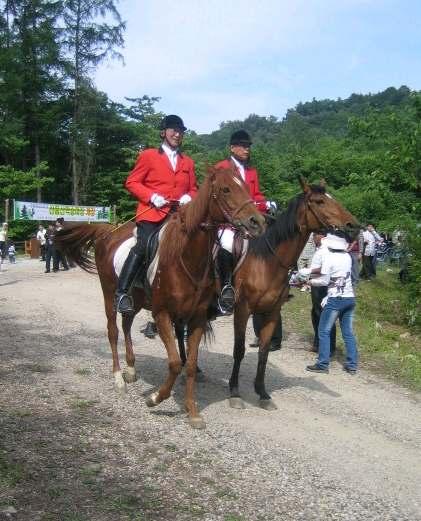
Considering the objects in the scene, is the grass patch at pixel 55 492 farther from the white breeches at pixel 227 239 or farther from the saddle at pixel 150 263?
the white breeches at pixel 227 239

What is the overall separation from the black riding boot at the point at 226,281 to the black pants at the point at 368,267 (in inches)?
646

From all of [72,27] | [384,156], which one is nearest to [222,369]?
[384,156]

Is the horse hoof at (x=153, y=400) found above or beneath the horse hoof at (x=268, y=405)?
above

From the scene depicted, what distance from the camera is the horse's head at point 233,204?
535 centimetres

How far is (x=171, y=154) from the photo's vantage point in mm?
6867

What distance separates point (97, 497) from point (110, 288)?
3.89 meters

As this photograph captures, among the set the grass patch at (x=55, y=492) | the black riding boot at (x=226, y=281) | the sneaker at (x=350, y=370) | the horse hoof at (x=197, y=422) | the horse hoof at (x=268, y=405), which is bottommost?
the sneaker at (x=350, y=370)

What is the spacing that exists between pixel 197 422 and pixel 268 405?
125 cm

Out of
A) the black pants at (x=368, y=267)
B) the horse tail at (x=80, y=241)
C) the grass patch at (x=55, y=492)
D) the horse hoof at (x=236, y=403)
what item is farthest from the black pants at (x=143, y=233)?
the black pants at (x=368, y=267)

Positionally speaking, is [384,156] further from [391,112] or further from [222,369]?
[222,369]

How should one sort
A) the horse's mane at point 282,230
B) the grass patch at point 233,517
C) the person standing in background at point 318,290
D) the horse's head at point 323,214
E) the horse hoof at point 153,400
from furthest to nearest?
the person standing in background at point 318,290 < the horse's mane at point 282,230 < the horse's head at point 323,214 < the horse hoof at point 153,400 < the grass patch at point 233,517

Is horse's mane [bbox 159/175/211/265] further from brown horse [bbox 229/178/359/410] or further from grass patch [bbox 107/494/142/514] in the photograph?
grass patch [bbox 107/494/142/514]

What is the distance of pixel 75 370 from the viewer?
8039mm

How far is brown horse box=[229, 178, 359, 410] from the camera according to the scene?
7.07 metres
